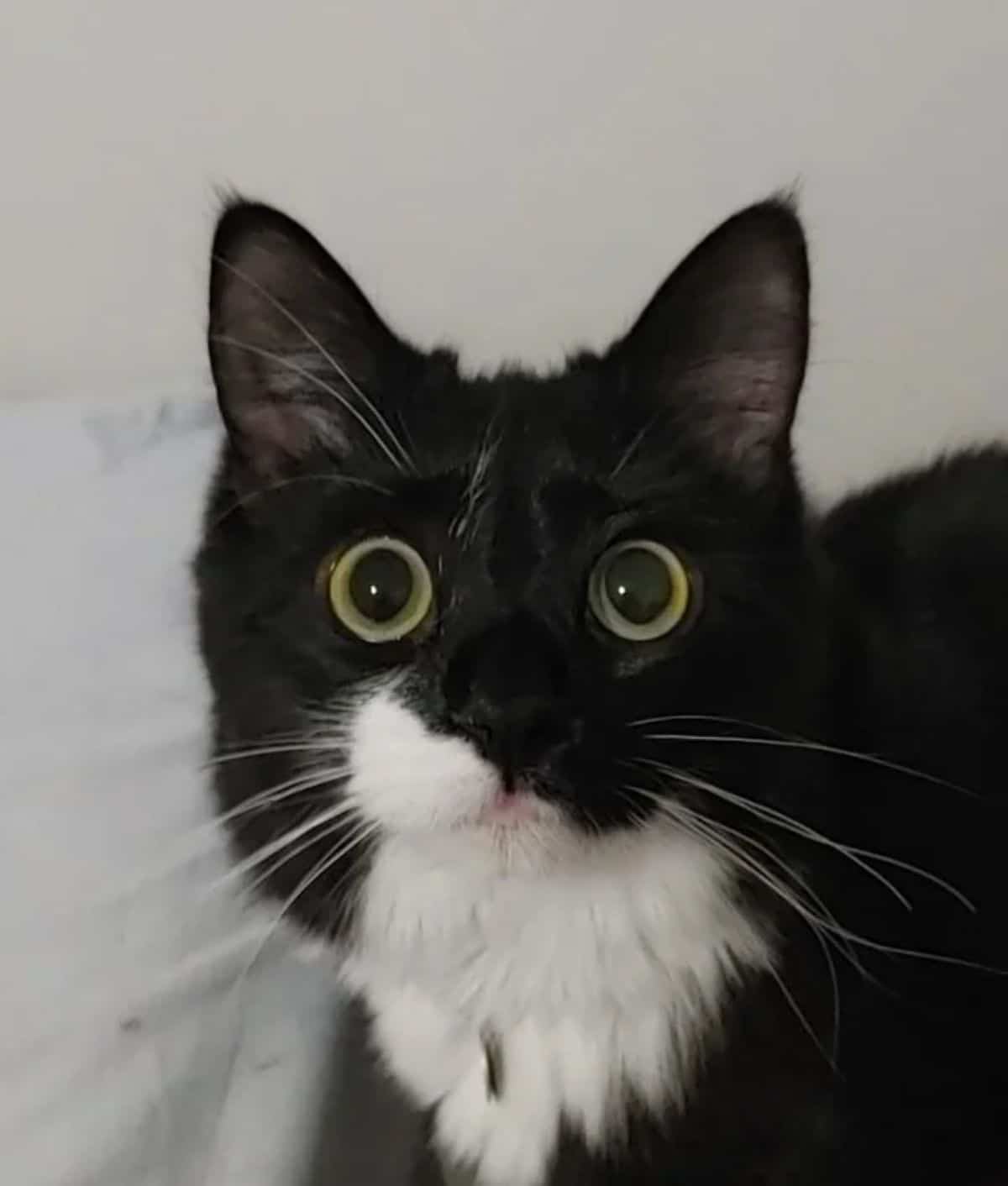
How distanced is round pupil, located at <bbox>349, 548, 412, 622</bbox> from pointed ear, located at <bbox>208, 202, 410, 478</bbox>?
0.07 m

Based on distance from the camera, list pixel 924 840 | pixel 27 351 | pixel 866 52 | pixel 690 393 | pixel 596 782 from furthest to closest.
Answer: pixel 27 351 → pixel 866 52 → pixel 924 840 → pixel 690 393 → pixel 596 782

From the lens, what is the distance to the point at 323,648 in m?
0.96

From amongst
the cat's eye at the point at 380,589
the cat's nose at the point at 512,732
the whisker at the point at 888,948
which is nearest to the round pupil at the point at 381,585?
the cat's eye at the point at 380,589

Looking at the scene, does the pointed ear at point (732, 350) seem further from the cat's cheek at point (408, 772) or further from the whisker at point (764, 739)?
the cat's cheek at point (408, 772)

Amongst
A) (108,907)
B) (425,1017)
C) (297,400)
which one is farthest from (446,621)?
(108,907)

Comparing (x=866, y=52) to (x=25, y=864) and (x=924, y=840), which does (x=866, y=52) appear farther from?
(x=25, y=864)

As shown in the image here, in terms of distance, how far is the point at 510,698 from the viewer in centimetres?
87

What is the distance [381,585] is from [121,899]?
409 mm

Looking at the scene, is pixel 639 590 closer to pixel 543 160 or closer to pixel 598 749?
pixel 598 749

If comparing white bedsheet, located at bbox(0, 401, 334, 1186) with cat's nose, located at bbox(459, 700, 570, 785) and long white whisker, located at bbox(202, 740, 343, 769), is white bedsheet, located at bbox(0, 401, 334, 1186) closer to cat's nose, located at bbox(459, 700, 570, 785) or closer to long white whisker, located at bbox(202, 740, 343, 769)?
long white whisker, located at bbox(202, 740, 343, 769)

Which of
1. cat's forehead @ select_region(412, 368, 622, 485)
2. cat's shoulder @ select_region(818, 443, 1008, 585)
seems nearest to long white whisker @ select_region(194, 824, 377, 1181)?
cat's forehead @ select_region(412, 368, 622, 485)

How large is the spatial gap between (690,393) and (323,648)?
276 mm

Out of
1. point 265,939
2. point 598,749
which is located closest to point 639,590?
point 598,749

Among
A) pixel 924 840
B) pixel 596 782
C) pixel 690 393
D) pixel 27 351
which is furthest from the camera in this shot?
pixel 27 351
